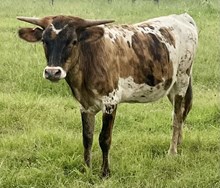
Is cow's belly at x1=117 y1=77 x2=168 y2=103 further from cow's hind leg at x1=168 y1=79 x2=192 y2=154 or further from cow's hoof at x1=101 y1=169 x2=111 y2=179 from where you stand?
cow's hoof at x1=101 y1=169 x2=111 y2=179

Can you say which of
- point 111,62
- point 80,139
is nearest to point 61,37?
point 111,62

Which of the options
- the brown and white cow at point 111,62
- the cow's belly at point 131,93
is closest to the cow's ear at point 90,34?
the brown and white cow at point 111,62

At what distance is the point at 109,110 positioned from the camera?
4.68m

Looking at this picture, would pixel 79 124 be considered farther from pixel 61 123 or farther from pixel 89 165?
pixel 89 165

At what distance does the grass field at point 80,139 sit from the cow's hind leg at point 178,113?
129 millimetres

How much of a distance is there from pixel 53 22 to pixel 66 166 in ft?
5.28

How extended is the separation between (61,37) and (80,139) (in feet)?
6.10

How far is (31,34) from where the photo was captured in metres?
4.55

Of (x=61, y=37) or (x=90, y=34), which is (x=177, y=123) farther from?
(x=61, y=37)

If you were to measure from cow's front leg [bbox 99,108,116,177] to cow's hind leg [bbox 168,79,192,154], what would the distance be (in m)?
0.98

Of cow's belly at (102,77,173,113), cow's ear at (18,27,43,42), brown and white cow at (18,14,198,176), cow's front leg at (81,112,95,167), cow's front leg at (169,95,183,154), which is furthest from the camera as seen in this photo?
cow's front leg at (169,95,183,154)

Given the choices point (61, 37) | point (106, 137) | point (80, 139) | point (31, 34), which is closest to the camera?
point (61, 37)

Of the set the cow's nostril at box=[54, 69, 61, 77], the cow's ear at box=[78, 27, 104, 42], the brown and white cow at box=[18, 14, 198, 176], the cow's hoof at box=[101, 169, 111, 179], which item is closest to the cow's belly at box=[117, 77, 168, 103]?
the brown and white cow at box=[18, 14, 198, 176]

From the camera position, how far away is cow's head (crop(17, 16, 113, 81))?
160 inches
